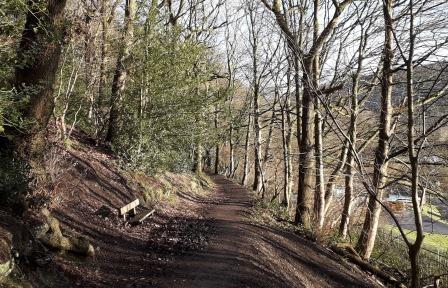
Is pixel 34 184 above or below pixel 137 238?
above

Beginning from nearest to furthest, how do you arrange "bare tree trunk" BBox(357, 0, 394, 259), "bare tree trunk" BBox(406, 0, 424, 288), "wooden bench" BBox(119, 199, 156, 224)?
"bare tree trunk" BBox(406, 0, 424, 288) → "wooden bench" BBox(119, 199, 156, 224) → "bare tree trunk" BBox(357, 0, 394, 259)

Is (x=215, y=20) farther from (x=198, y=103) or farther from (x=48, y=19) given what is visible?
(x=48, y=19)

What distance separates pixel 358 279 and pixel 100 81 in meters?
10.2

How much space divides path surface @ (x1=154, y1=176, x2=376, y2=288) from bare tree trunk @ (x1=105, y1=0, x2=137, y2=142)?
5667mm

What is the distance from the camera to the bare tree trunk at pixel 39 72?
263 inches

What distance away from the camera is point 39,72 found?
22.4 ft

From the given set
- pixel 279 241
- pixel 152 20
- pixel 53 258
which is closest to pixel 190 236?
pixel 279 241

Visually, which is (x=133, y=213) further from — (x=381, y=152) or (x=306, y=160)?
(x=381, y=152)

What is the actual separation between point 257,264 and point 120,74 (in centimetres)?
880

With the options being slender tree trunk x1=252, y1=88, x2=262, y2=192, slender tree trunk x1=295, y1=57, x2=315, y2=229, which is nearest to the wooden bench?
slender tree trunk x1=295, y1=57, x2=315, y2=229

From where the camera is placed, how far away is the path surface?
6.70 metres

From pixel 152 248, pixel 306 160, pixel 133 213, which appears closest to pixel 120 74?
pixel 133 213

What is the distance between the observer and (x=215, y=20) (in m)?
25.8

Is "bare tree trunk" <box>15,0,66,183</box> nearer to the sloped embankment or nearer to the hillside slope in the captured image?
the sloped embankment
